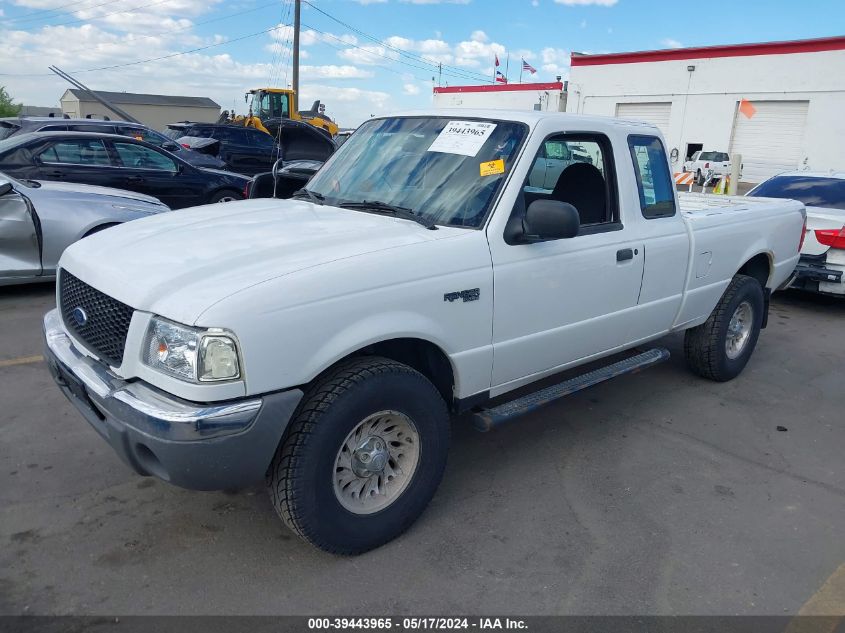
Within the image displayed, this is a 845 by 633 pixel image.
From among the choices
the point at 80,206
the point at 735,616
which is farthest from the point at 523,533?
the point at 80,206

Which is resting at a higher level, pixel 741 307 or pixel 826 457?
pixel 741 307

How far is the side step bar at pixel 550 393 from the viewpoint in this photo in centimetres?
344

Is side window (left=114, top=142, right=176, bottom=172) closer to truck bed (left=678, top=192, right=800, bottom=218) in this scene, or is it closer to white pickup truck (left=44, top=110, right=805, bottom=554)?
white pickup truck (left=44, top=110, right=805, bottom=554)

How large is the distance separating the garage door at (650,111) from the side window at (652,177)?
3016 cm

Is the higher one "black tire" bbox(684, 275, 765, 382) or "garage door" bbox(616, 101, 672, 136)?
"garage door" bbox(616, 101, 672, 136)

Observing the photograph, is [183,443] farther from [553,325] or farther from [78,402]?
[553,325]

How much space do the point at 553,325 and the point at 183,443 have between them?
6.62 ft

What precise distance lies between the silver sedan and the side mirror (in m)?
5.30

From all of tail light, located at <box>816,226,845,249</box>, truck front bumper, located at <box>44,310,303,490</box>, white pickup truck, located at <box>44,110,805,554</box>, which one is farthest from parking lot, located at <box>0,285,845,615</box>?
tail light, located at <box>816,226,845,249</box>

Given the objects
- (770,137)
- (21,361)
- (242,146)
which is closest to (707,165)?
(770,137)

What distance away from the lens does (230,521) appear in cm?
329

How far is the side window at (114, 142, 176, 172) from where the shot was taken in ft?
29.8

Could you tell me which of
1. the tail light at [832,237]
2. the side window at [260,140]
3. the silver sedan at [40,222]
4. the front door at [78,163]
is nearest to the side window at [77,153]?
the front door at [78,163]

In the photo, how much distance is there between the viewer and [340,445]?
2781mm
